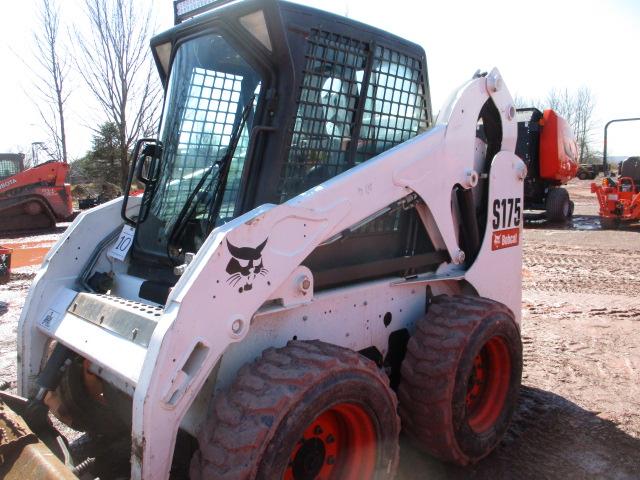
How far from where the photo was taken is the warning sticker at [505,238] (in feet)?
11.9

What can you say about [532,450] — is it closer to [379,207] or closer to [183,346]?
[379,207]

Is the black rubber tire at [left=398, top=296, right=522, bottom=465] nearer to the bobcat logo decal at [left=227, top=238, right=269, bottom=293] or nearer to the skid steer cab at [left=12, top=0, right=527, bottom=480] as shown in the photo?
the skid steer cab at [left=12, top=0, right=527, bottom=480]

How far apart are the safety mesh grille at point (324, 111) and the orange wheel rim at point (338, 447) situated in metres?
1.04

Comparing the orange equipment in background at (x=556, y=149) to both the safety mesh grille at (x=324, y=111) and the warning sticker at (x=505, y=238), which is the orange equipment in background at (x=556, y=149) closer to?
the warning sticker at (x=505, y=238)

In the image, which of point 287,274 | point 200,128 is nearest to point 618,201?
point 200,128

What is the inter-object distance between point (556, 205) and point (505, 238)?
442 inches

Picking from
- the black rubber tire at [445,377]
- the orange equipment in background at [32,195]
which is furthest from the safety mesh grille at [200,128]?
the orange equipment in background at [32,195]

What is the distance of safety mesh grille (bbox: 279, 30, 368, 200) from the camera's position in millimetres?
2592

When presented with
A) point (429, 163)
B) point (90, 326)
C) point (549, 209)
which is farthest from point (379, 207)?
point (549, 209)

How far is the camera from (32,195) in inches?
585

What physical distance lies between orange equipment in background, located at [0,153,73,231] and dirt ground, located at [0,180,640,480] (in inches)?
270

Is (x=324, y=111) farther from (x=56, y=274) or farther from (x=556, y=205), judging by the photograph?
(x=556, y=205)

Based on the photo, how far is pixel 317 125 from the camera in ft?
8.79

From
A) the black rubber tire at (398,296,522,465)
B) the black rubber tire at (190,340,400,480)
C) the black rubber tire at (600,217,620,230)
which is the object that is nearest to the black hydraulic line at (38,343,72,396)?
the black rubber tire at (190,340,400,480)
